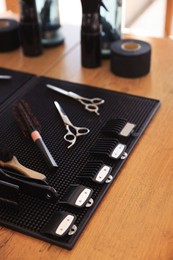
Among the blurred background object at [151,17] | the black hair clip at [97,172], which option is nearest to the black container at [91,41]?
the black hair clip at [97,172]

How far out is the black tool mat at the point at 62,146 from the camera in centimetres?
70

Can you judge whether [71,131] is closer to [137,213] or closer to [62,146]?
[62,146]

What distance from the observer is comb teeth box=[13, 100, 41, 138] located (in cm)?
91

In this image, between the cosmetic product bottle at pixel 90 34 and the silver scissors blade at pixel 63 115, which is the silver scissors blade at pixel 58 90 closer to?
the silver scissors blade at pixel 63 115

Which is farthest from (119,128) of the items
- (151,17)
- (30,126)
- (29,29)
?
(151,17)

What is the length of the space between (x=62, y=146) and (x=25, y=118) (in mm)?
120

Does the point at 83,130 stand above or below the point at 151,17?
above

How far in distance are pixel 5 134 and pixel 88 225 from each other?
0.32 metres

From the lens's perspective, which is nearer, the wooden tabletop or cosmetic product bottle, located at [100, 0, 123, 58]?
the wooden tabletop

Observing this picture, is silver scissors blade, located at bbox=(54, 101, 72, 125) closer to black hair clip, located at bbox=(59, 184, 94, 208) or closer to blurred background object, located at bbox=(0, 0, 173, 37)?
black hair clip, located at bbox=(59, 184, 94, 208)

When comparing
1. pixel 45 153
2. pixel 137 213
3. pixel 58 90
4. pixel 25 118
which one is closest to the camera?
pixel 137 213

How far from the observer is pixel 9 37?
4.21 ft

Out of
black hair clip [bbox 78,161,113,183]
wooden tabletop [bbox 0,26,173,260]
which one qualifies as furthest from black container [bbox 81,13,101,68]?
black hair clip [bbox 78,161,113,183]

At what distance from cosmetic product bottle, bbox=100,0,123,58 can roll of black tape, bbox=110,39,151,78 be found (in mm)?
81
